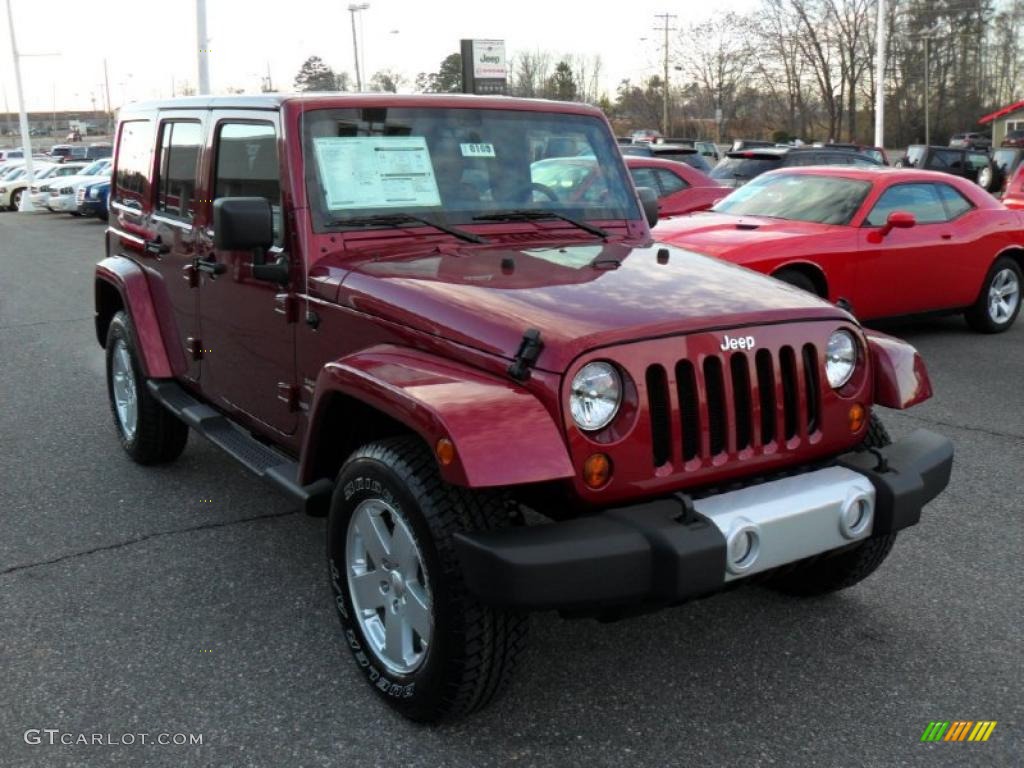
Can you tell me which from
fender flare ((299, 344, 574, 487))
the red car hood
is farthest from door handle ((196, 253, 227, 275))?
the red car hood

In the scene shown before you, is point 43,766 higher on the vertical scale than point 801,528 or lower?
lower

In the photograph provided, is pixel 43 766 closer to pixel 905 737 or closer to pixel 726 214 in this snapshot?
pixel 905 737

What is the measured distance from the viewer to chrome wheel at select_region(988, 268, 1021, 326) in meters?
10.1

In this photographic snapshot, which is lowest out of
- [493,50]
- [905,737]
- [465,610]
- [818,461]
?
[905,737]

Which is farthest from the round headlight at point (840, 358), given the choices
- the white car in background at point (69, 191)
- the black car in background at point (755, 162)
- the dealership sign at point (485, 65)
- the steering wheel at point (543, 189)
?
the white car in background at point (69, 191)

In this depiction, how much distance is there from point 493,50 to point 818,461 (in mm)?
20868

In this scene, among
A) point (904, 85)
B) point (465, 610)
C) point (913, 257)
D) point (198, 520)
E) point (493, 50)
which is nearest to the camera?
point (465, 610)

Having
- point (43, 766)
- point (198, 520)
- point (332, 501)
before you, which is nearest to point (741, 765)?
point (332, 501)

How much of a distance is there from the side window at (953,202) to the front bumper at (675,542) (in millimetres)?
7514

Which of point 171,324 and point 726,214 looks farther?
point 726,214

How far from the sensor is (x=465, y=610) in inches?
114

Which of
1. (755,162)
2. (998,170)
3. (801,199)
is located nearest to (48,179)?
(755,162)

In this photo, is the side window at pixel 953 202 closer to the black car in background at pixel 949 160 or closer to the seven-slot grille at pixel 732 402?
the seven-slot grille at pixel 732 402

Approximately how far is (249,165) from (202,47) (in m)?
19.9
